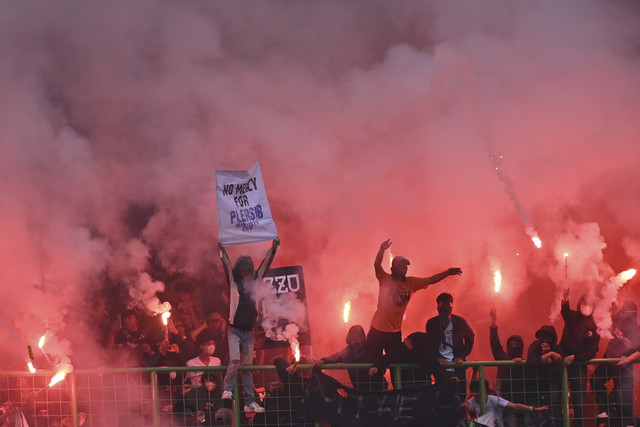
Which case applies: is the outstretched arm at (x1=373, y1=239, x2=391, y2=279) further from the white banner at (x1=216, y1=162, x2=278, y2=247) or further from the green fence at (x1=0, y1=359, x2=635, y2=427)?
the white banner at (x1=216, y1=162, x2=278, y2=247)

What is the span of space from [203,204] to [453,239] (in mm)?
3519

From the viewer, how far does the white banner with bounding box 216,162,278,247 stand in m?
11.0

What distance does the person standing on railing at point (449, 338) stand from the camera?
10484mm

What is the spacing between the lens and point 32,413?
1075cm

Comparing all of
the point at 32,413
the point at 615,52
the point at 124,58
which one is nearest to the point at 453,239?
the point at 615,52

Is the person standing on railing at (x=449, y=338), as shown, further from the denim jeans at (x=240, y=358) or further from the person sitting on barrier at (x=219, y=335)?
the person sitting on barrier at (x=219, y=335)

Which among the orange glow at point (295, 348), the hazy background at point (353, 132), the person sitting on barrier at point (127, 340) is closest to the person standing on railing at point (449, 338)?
the orange glow at point (295, 348)

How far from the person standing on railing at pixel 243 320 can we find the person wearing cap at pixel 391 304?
1.27 m

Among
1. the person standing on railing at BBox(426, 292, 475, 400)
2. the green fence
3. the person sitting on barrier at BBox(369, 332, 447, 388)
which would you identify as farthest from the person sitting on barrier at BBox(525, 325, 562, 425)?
the person sitting on barrier at BBox(369, 332, 447, 388)

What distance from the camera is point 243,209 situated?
11.1 m

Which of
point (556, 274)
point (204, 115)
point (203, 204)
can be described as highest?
point (204, 115)

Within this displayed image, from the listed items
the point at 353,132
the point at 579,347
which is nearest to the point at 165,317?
the point at 353,132

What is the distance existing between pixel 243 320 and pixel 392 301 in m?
1.59

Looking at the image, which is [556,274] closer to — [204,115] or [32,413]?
[204,115]
